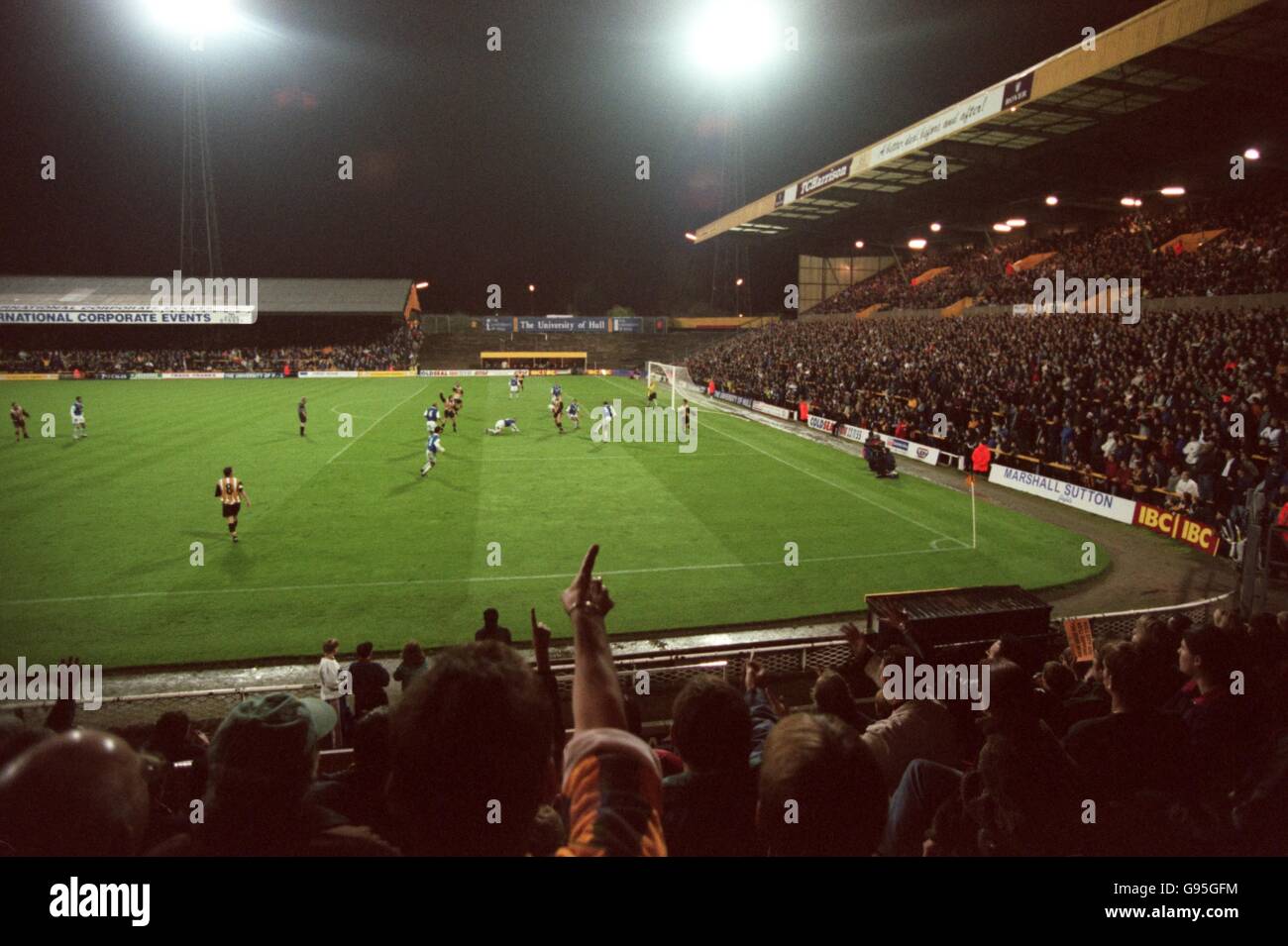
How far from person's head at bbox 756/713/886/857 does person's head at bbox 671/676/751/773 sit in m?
0.41

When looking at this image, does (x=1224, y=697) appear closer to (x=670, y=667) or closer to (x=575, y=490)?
(x=670, y=667)

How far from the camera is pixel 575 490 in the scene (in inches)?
888

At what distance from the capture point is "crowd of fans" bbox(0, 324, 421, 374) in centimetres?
6900

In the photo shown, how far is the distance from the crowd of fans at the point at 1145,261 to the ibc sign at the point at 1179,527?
1322 cm

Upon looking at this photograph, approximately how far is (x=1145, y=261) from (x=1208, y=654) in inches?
1387

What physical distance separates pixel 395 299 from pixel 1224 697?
85.2 meters

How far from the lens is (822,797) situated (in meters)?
2.10

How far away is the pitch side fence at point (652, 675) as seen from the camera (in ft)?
29.3

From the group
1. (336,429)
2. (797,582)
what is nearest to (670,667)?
(797,582)

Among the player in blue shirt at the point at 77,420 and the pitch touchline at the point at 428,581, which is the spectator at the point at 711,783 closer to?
the pitch touchline at the point at 428,581

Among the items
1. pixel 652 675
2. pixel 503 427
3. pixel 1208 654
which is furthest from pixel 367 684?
pixel 503 427

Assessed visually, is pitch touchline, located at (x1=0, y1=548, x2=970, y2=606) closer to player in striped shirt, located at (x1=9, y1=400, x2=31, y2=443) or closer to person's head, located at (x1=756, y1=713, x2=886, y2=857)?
person's head, located at (x1=756, y1=713, x2=886, y2=857)

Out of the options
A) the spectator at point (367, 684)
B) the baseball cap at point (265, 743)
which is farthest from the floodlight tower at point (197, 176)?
the baseball cap at point (265, 743)
